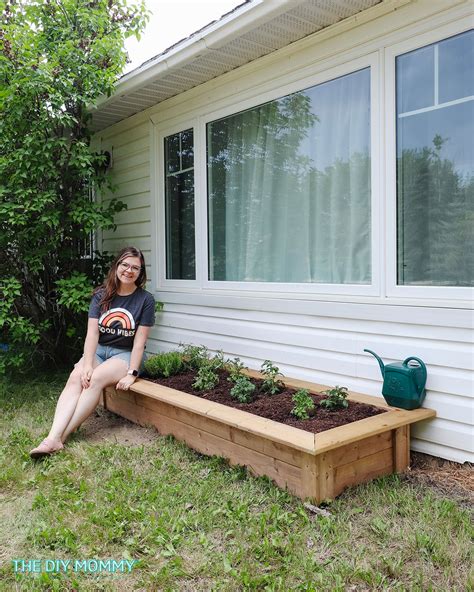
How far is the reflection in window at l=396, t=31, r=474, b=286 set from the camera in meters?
2.56

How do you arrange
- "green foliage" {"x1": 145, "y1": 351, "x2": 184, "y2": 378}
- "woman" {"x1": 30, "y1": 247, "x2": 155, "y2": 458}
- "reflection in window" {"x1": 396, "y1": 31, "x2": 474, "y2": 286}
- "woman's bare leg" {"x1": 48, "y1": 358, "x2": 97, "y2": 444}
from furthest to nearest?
"green foliage" {"x1": 145, "y1": 351, "x2": 184, "y2": 378}
"woman" {"x1": 30, "y1": 247, "x2": 155, "y2": 458}
"woman's bare leg" {"x1": 48, "y1": 358, "x2": 97, "y2": 444}
"reflection in window" {"x1": 396, "y1": 31, "x2": 474, "y2": 286}

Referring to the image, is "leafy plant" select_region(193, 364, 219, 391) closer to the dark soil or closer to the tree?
the dark soil

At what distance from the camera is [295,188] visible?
3482mm

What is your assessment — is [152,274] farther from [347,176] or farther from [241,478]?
[241,478]

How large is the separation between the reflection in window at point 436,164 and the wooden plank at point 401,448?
0.80m

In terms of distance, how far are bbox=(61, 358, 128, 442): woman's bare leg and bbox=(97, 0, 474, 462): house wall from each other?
937 millimetres

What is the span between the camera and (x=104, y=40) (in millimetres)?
4238

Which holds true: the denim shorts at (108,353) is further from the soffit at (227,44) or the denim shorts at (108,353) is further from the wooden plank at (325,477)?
the soffit at (227,44)

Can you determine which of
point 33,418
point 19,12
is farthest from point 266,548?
point 19,12

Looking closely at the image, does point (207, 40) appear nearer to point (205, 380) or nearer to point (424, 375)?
point (205, 380)

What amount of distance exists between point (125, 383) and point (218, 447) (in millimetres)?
922

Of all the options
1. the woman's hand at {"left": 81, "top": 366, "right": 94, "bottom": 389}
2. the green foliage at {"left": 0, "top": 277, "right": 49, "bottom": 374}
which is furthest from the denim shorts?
the green foliage at {"left": 0, "top": 277, "right": 49, "bottom": 374}

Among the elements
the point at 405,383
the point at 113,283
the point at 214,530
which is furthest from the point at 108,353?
the point at 405,383

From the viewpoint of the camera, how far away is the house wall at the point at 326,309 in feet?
8.57
